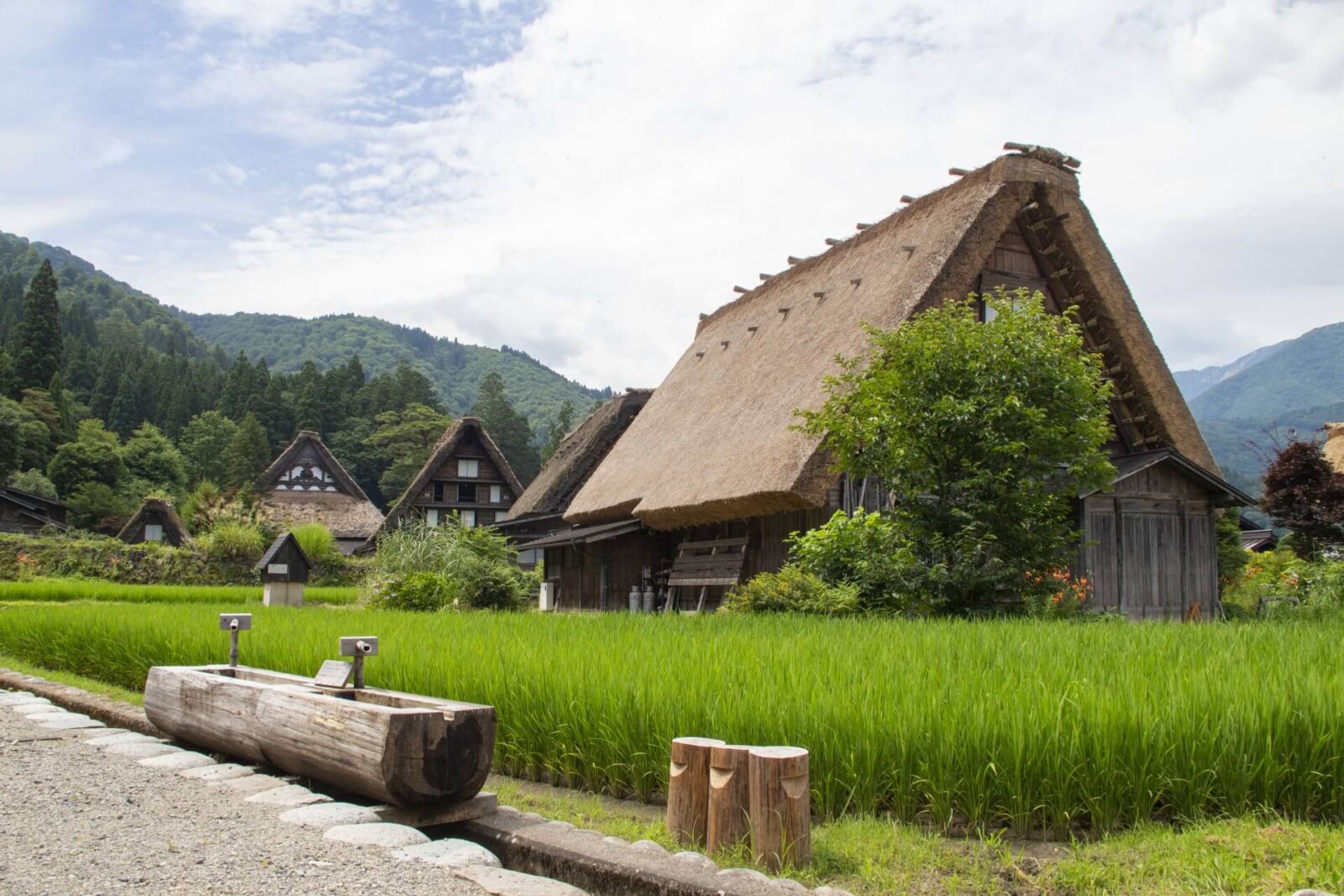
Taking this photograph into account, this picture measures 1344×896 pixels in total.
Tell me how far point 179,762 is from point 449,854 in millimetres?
2343

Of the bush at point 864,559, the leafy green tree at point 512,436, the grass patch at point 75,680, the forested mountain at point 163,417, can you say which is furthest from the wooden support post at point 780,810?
the leafy green tree at point 512,436

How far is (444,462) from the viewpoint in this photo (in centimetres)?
3572

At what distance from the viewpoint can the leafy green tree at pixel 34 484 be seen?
3984cm

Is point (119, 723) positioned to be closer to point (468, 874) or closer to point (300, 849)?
point (300, 849)

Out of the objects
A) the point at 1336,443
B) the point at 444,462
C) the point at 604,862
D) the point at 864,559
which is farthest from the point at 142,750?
the point at 444,462

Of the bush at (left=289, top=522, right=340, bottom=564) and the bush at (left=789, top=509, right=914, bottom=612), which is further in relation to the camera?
the bush at (left=289, top=522, right=340, bottom=564)

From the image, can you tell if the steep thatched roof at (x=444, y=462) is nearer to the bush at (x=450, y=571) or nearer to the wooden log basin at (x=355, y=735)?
the bush at (x=450, y=571)

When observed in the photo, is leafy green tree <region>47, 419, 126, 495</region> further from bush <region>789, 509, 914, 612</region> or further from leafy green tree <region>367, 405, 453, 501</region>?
bush <region>789, 509, 914, 612</region>

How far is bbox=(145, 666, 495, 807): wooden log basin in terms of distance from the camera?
12.1 ft

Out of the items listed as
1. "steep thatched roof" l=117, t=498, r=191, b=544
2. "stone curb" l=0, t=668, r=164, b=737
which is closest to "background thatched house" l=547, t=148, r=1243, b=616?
"stone curb" l=0, t=668, r=164, b=737

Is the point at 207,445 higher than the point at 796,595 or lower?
higher

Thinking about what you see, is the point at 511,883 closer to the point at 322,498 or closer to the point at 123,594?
the point at 123,594

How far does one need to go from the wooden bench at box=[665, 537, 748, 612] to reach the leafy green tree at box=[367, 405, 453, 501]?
3922 cm

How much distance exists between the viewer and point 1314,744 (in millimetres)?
3256
